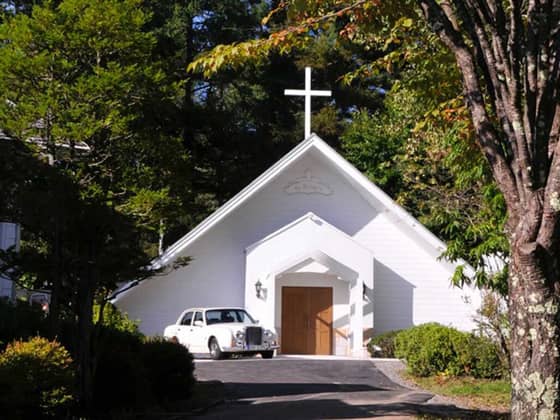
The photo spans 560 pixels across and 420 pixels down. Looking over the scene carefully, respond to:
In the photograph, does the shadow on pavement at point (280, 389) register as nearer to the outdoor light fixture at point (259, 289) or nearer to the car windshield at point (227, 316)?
the car windshield at point (227, 316)

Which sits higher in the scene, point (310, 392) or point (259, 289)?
point (259, 289)

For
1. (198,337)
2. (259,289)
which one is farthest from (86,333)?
(259,289)

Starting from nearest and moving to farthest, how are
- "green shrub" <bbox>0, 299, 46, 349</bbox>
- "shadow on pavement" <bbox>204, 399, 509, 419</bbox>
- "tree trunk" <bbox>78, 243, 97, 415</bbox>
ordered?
"tree trunk" <bbox>78, 243, 97, 415</bbox> → "green shrub" <bbox>0, 299, 46, 349</bbox> → "shadow on pavement" <bbox>204, 399, 509, 419</bbox>

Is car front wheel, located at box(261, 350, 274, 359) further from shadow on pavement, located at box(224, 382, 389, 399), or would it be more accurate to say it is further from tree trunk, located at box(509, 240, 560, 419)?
tree trunk, located at box(509, 240, 560, 419)

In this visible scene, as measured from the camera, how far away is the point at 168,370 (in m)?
14.9

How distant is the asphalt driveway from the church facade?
4.07m

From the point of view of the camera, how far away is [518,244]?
6.80 meters

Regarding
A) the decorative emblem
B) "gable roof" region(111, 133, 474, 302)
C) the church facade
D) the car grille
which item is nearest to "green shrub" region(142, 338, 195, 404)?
the car grille

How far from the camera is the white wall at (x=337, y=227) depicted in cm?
3039

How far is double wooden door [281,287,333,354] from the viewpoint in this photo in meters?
30.2

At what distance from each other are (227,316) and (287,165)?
607cm

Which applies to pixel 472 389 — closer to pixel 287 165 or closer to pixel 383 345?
pixel 383 345

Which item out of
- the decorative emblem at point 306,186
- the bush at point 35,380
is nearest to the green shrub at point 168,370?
the bush at point 35,380

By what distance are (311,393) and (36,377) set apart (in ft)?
24.5
